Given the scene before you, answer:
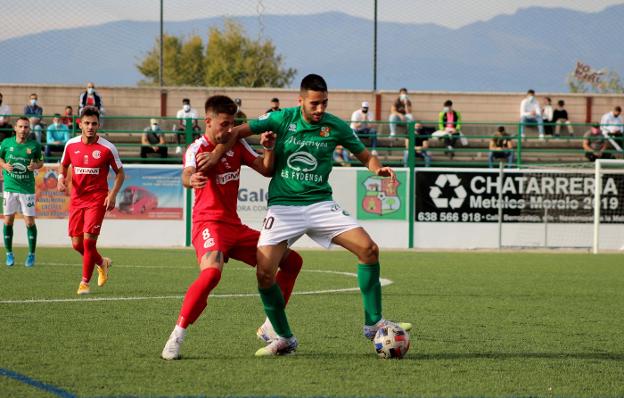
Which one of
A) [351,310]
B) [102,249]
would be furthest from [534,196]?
[351,310]

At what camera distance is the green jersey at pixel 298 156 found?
7.59 metres

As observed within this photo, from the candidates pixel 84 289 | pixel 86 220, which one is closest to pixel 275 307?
pixel 84 289

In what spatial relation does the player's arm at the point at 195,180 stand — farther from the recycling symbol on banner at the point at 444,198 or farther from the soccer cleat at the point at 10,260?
the recycling symbol on banner at the point at 444,198

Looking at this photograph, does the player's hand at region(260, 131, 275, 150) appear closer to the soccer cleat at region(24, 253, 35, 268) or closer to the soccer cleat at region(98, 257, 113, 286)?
the soccer cleat at region(98, 257, 113, 286)

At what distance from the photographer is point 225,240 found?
7520mm

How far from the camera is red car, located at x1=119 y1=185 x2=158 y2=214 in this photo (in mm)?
22047

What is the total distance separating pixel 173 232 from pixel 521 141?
9.48m

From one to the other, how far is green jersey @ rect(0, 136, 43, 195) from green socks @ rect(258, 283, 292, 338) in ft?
30.0

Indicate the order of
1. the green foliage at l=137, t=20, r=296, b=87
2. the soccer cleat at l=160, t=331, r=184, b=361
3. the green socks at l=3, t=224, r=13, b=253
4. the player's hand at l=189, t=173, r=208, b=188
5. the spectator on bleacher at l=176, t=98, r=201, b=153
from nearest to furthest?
1. the soccer cleat at l=160, t=331, r=184, b=361
2. the player's hand at l=189, t=173, r=208, b=188
3. the green socks at l=3, t=224, r=13, b=253
4. the spectator on bleacher at l=176, t=98, r=201, b=153
5. the green foliage at l=137, t=20, r=296, b=87

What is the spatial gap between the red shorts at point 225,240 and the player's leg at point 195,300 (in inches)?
2.4

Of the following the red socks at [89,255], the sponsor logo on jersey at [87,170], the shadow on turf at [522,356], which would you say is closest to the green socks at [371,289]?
the shadow on turf at [522,356]

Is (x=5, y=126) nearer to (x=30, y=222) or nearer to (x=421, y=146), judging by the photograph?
(x=30, y=222)

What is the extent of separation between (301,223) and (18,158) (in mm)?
9478

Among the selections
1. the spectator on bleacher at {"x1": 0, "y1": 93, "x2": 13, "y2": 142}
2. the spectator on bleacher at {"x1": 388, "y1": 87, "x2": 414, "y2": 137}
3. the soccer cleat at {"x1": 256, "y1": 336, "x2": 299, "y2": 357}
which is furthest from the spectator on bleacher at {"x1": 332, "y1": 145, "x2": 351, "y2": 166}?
the soccer cleat at {"x1": 256, "y1": 336, "x2": 299, "y2": 357}
